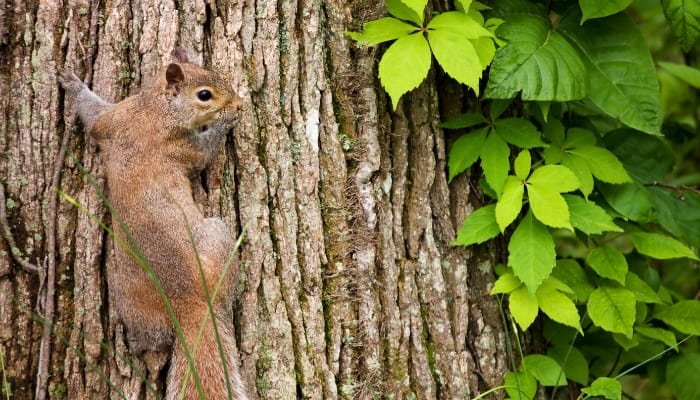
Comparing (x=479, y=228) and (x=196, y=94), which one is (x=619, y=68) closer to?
(x=479, y=228)

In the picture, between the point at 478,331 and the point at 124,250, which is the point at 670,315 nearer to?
the point at 478,331

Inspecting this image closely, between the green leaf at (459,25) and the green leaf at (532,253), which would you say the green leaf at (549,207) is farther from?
the green leaf at (459,25)

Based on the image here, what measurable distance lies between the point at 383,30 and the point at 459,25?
0.78ft

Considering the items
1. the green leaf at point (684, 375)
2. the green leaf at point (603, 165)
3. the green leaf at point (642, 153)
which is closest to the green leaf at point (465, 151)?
the green leaf at point (603, 165)

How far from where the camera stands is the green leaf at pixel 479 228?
2660 millimetres

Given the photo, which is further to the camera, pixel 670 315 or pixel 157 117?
pixel 670 315

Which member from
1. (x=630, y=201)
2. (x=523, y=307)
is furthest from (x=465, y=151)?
(x=630, y=201)

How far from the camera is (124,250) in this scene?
2.38 m

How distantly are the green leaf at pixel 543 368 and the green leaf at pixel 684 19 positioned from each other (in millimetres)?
1219

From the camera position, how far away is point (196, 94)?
2.47m

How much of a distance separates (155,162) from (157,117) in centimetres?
16

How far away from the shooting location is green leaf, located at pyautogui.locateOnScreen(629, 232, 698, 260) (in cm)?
275

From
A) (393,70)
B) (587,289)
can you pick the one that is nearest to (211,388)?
(393,70)

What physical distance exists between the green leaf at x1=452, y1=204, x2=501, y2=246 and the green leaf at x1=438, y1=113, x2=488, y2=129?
0.30 metres
